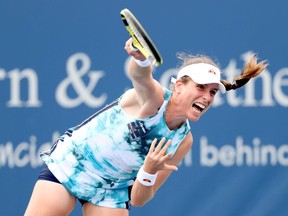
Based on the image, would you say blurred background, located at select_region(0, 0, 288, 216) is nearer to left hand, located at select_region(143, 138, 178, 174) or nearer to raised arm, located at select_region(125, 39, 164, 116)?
raised arm, located at select_region(125, 39, 164, 116)

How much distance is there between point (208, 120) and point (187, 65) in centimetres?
209

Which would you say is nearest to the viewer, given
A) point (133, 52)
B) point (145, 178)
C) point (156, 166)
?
point (133, 52)

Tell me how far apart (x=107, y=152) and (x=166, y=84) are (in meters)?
2.10

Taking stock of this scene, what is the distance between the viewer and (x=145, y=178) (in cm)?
587

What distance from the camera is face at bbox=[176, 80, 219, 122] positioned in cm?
587

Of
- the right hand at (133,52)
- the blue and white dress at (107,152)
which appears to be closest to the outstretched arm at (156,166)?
the blue and white dress at (107,152)

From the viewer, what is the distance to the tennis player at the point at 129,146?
5848mm

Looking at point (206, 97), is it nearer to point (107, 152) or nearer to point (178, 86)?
point (178, 86)

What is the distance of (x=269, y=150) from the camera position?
8.09 m

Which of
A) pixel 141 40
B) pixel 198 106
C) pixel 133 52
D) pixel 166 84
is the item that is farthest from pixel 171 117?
pixel 166 84

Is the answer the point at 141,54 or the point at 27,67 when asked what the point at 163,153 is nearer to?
the point at 141,54

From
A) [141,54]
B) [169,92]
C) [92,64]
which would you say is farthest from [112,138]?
Result: [92,64]

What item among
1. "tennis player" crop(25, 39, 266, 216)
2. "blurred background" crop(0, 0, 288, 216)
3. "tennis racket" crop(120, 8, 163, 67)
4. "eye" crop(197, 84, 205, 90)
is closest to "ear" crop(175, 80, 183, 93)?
"tennis player" crop(25, 39, 266, 216)

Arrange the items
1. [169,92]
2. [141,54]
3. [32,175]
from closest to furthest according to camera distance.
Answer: [141,54] → [169,92] → [32,175]
